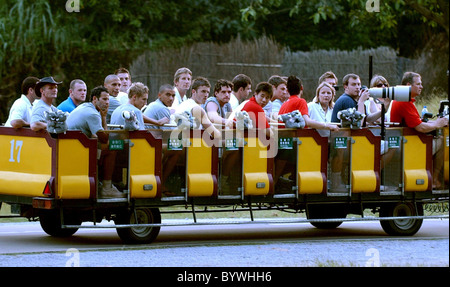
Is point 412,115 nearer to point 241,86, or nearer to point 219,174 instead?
point 241,86

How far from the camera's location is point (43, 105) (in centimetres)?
1230

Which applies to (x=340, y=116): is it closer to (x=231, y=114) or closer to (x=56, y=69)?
(x=231, y=114)

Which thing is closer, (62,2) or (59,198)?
(59,198)

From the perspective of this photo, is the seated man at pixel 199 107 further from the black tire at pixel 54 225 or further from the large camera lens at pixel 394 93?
the black tire at pixel 54 225

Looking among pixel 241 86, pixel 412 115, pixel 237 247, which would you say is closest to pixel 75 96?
pixel 241 86

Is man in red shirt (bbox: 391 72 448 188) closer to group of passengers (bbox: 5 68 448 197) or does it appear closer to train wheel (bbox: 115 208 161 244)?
group of passengers (bbox: 5 68 448 197)

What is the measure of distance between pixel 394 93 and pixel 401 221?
6.24ft

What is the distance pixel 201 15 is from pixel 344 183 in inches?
772

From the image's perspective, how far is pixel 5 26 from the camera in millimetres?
26672

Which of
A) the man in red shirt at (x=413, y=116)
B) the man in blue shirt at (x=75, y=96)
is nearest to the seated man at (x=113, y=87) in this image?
the man in blue shirt at (x=75, y=96)
